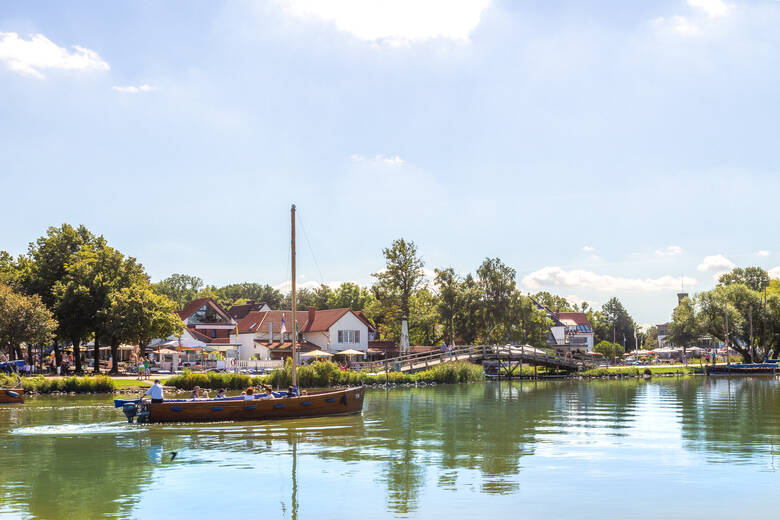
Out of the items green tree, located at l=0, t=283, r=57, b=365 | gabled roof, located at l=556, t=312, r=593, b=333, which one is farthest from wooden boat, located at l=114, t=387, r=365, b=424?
gabled roof, located at l=556, t=312, r=593, b=333

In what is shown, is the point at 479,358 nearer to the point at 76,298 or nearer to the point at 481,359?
the point at 481,359

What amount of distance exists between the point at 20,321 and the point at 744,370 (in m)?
72.4

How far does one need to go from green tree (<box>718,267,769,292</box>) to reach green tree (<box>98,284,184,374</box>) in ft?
338

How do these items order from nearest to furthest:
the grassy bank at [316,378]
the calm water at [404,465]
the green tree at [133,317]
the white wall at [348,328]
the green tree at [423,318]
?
the calm water at [404,465] < the grassy bank at [316,378] < the green tree at [133,317] < the white wall at [348,328] < the green tree at [423,318]

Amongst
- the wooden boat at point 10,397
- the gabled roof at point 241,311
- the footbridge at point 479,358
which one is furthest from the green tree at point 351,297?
the wooden boat at point 10,397

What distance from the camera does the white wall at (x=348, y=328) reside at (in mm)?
85312

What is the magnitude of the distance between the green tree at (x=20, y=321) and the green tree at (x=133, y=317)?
5194 millimetres

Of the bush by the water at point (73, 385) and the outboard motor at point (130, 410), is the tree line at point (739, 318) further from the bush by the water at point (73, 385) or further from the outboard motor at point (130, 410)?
the outboard motor at point (130, 410)

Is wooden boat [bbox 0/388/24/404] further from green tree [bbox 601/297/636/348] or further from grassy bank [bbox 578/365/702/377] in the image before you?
green tree [bbox 601/297/636/348]

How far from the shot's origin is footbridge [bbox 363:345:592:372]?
217 feet

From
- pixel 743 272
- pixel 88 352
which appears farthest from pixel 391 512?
pixel 743 272

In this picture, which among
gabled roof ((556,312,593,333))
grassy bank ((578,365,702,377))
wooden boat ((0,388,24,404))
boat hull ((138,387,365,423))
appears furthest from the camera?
gabled roof ((556,312,593,333))

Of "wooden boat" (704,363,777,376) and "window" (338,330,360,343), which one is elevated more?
"window" (338,330,360,343)

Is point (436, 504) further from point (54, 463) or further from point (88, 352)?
point (88, 352)
